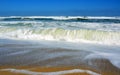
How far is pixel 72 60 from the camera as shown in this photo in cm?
682

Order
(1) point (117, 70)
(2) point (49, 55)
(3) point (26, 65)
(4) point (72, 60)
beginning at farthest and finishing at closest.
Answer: (2) point (49, 55)
(4) point (72, 60)
(3) point (26, 65)
(1) point (117, 70)

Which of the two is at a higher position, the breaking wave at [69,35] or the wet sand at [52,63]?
the wet sand at [52,63]

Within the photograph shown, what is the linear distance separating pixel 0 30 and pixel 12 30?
105cm

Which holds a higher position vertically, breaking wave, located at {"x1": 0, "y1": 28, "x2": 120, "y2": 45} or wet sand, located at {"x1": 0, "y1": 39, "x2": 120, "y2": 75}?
wet sand, located at {"x1": 0, "y1": 39, "x2": 120, "y2": 75}

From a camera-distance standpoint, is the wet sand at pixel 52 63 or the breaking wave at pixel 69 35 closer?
the wet sand at pixel 52 63

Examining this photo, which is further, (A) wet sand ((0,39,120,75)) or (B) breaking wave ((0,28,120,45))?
(B) breaking wave ((0,28,120,45))

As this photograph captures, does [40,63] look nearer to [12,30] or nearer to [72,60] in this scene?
[72,60]

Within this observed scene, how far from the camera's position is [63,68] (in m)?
5.79

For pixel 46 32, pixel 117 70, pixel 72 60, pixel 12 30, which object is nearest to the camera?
pixel 117 70

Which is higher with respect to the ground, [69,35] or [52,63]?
[52,63]

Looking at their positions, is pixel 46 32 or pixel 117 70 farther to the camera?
pixel 46 32

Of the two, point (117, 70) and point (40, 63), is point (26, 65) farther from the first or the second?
point (117, 70)

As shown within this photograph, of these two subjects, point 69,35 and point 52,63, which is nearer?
point 52,63

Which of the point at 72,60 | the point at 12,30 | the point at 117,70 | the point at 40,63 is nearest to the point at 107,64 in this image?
the point at 117,70
